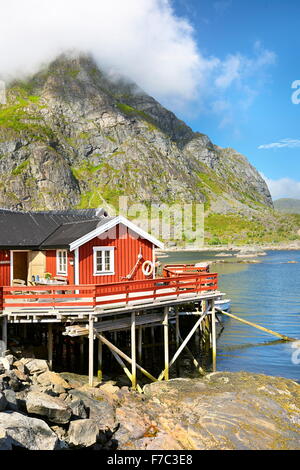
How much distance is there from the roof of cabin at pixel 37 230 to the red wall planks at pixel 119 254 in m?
0.97

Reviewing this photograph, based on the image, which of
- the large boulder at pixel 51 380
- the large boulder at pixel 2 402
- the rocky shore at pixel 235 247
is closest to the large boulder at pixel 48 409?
the large boulder at pixel 2 402

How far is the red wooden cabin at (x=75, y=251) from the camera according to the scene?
22203 millimetres

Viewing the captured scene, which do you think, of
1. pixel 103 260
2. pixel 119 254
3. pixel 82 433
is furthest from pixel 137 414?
pixel 119 254

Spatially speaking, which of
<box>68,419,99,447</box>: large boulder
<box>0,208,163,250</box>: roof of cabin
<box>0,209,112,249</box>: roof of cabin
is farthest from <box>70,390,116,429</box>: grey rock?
<box>0,209,112,249</box>: roof of cabin

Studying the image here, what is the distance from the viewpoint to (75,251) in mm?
21719

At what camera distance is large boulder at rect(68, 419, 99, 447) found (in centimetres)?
1196

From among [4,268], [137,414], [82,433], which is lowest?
[137,414]

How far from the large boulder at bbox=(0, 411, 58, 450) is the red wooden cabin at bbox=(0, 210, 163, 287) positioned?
37.2 feet

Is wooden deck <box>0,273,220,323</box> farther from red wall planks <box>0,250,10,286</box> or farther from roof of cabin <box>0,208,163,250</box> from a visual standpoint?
roof of cabin <box>0,208,163,250</box>

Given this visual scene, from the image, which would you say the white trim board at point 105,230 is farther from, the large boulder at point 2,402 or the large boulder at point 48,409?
the large boulder at point 2,402

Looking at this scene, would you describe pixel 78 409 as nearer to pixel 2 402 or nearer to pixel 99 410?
pixel 99 410

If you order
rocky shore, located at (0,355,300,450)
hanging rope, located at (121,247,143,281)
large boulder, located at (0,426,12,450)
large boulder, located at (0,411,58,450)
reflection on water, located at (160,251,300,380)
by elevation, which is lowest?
reflection on water, located at (160,251,300,380)

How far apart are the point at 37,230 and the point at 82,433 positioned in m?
15.8
